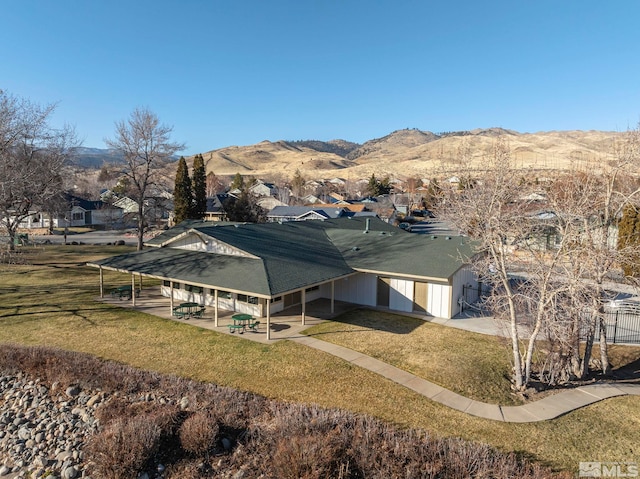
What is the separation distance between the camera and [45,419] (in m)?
11.6

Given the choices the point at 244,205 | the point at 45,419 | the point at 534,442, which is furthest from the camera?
the point at 244,205

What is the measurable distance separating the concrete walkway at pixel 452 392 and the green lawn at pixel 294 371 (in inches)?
14.0

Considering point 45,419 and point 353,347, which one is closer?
point 45,419

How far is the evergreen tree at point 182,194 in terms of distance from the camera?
1863 inches

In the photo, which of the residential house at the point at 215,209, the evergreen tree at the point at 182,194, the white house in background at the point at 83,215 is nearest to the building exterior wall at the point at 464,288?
the evergreen tree at the point at 182,194

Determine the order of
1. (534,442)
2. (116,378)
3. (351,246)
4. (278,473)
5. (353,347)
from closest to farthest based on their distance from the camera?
(278,473)
(534,442)
(116,378)
(353,347)
(351,246)

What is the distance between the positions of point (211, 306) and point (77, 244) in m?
32.2

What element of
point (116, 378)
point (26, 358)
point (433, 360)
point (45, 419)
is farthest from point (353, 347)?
point (26, 358)

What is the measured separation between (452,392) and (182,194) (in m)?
42.0

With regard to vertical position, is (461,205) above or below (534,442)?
above

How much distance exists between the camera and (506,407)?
11750 mm

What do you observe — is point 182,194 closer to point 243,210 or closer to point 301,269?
point 243,210

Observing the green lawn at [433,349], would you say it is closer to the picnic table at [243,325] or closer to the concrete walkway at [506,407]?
the concrete walkway at [506,407]

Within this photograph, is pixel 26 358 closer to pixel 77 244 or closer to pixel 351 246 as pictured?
Answer: pixel 351 246
